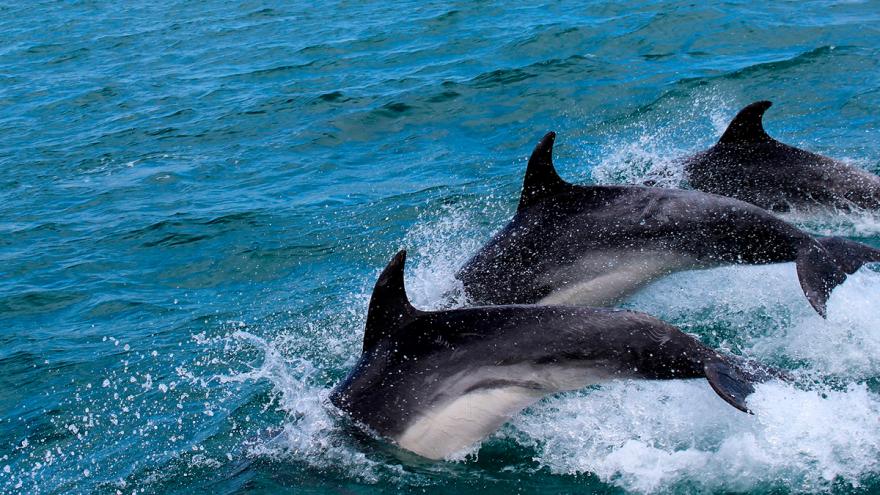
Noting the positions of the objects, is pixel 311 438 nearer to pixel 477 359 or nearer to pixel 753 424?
pixel 477 359

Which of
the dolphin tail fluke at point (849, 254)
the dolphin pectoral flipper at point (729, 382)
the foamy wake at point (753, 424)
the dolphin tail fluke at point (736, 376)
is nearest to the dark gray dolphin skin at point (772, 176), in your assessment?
the dolphin tail fluke at point (849, 254)

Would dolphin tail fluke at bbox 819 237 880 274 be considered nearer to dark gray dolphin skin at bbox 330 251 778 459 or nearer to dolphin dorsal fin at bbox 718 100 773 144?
dolphin dorsal fin at bbox 718 100 773 144

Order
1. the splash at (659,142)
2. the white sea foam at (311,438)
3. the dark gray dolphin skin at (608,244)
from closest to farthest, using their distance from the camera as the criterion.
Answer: the white sea foam at (311,438) < the dark gray dolphin skin at (608,244) < the splash at (659,142)

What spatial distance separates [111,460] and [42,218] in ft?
26.2

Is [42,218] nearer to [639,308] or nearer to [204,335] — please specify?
[204,335]

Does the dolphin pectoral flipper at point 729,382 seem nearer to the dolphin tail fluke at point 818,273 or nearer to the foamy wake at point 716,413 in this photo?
the foamy wake at point 716,413

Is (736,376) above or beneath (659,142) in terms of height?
above

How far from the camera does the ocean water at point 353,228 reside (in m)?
7.16

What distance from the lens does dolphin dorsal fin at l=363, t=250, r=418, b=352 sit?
7.02 m

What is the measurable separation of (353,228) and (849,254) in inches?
251

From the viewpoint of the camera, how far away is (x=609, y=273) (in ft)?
30.5

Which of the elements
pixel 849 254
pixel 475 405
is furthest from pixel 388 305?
pixel 849 254

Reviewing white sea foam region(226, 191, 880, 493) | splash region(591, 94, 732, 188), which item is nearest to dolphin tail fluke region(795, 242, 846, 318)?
white sea foam region(226, 191, 880, 493)

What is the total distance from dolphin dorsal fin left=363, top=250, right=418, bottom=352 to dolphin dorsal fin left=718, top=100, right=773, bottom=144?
5.51 metres
